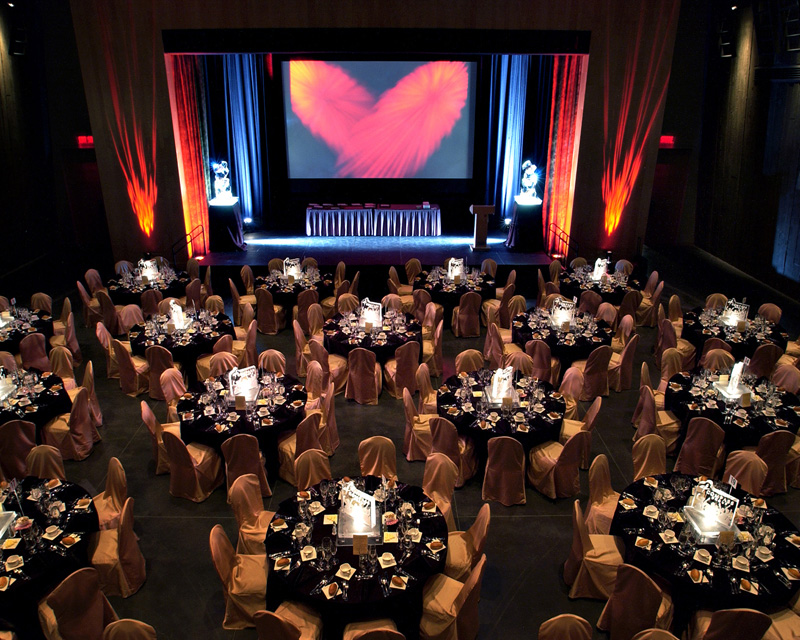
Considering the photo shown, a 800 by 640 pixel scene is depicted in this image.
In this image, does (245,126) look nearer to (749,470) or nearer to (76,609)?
(76,609)

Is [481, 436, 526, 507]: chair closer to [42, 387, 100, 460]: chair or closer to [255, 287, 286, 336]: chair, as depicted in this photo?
[42, 387, 100, 460]: chair

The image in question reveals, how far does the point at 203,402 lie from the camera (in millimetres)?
6301

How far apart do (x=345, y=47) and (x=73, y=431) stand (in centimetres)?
732

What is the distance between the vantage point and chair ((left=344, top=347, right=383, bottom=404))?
297 inches

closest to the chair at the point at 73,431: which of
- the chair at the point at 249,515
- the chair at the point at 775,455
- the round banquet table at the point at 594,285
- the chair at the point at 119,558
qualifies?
the chair at the point at 119,558

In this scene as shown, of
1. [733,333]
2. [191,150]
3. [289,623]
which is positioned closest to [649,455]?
[733,333]

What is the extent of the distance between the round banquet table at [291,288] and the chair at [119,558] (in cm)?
500

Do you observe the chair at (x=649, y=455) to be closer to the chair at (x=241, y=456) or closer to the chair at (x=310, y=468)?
the chair at (x=310, y=468)

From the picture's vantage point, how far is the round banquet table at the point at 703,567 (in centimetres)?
417

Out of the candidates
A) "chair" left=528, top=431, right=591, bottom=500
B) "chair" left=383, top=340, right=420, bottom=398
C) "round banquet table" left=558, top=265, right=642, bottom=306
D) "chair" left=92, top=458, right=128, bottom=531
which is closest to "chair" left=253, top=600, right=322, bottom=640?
"chair" left=92, top=458, right=128, bottom=531

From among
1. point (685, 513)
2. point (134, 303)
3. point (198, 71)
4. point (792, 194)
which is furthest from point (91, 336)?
point (792, 194)

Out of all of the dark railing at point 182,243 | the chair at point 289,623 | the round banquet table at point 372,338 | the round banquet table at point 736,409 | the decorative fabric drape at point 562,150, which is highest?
the decorative fabric drape at point 562,150

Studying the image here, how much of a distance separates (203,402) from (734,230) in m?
11.0

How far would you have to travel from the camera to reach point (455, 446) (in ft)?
20.1
